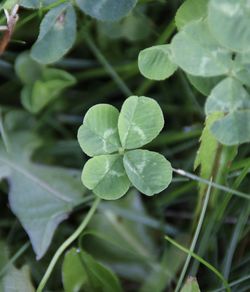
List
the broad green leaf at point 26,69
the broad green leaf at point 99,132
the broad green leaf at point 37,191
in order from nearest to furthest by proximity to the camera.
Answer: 1. the broad green leaf at point 99,132
2. the broad green leaf at point 37,191
3. the broad green leaf at point 26,69

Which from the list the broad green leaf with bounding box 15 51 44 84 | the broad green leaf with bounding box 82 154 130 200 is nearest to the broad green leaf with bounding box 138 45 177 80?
the broad green leaf with bounding box 82 154 130 200

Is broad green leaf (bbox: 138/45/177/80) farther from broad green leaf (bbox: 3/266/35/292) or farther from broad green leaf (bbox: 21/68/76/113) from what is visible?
broad green leaf (bbox: 3/266/35/292)

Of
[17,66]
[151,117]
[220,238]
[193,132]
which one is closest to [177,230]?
[220,238]

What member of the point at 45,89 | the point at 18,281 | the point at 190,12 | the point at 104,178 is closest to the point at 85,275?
the point at 18,281

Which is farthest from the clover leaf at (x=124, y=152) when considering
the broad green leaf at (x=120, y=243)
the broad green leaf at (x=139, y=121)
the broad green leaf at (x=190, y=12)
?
the broad green leaf at (x=120, y=243)

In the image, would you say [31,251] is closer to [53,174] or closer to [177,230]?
[53,174]

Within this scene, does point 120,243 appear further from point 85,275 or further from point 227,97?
point 227,97

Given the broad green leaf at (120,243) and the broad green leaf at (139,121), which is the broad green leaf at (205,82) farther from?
the broad green leaf at (120,243)
